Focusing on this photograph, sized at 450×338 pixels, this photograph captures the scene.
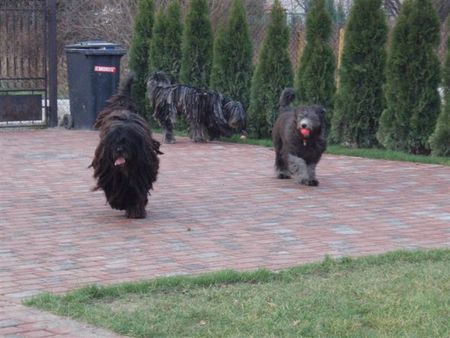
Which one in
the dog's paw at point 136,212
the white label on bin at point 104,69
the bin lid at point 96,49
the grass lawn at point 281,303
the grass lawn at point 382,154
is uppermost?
the bin lid at point 96,49

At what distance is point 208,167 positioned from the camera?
12445 millimetres

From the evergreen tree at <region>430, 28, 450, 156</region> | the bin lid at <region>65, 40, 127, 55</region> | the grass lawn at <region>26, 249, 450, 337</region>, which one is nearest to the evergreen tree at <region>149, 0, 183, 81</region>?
the bin lid at <region>65, 40, 127, 55</region>

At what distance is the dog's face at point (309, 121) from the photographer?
10547mm

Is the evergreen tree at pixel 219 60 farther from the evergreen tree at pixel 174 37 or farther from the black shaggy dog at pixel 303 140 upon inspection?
the black shaggy dog at pixel 303 140

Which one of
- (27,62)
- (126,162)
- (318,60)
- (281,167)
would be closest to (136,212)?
(126,162)

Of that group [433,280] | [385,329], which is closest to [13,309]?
[385,329]

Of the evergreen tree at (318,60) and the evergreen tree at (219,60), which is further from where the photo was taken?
the evergreen tree at (219,60)

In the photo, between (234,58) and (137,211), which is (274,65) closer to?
(234,58)

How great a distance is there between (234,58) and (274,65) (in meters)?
0.89

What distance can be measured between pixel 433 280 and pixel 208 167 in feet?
20.3

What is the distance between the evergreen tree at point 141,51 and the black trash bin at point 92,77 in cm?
60

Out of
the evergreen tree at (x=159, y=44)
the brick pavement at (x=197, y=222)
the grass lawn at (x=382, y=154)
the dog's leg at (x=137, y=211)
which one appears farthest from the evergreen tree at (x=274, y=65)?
the dog's leg at (x=137, y=211)

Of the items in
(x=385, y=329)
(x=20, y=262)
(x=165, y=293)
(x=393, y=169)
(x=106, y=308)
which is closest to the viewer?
(x=385, y=329)

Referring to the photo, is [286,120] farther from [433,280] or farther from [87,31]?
[87,31]
